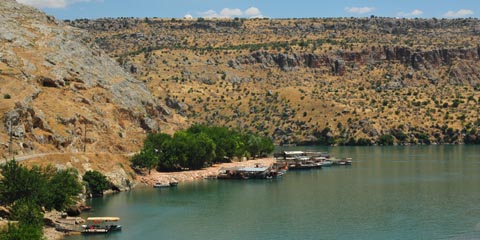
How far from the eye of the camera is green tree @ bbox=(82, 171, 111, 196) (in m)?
84.4

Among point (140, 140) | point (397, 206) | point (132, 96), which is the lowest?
point (397, 206)

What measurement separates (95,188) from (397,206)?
35964 millimetres

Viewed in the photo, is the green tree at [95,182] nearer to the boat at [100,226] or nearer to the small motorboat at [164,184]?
the small motorboat at [164,184]

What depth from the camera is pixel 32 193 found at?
61469 mm

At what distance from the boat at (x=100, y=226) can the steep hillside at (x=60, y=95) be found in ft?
79.7

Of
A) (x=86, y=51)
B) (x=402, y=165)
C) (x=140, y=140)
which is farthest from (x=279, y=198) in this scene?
(x=86, y=51)

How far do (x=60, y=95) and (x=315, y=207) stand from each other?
47638 millimetres

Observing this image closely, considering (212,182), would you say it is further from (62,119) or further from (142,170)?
(62,119)

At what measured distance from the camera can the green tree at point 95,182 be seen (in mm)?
84375

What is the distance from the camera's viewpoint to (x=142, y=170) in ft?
336

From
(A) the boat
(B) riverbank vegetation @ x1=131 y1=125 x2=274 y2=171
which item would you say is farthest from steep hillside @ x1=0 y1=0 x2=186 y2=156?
(A) the boat

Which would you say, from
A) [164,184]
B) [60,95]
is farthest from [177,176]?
[60,95]

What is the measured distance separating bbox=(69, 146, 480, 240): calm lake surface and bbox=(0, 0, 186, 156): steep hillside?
13867mm

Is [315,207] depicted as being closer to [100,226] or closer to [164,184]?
[100,226]
